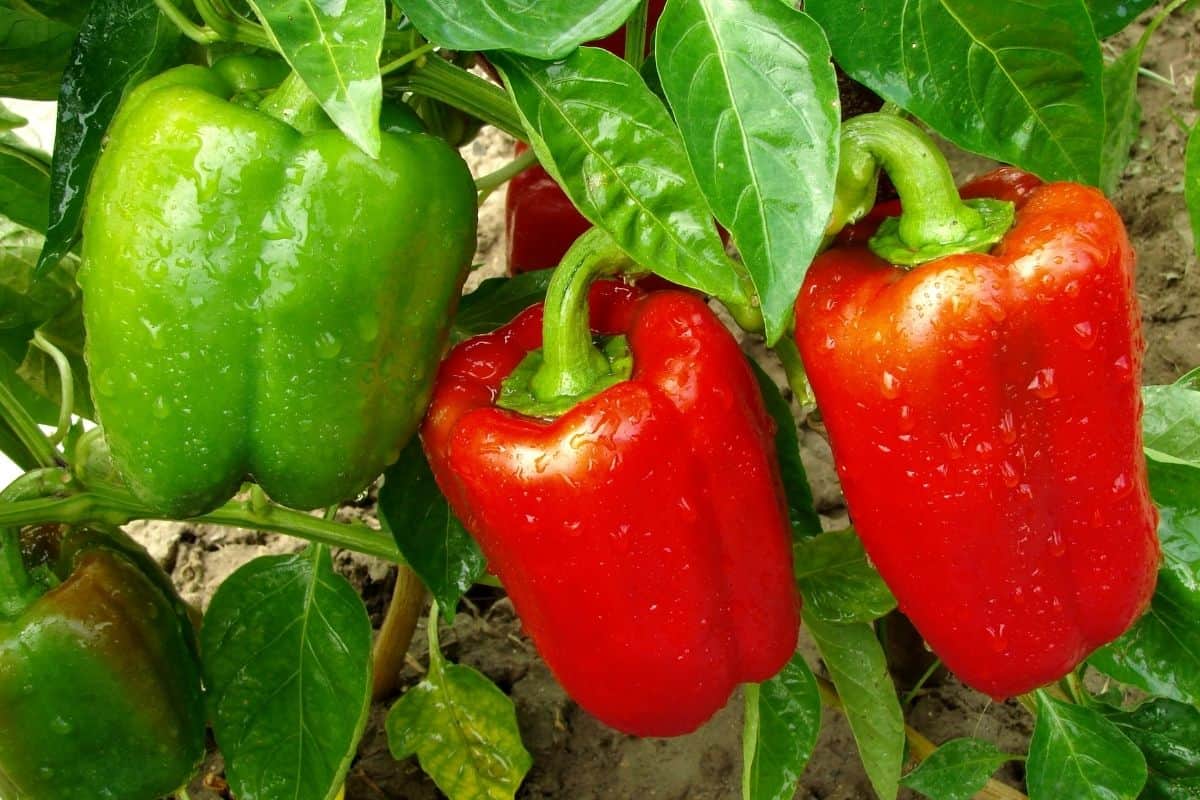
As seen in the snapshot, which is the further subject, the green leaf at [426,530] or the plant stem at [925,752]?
the plant stem at [925,752]

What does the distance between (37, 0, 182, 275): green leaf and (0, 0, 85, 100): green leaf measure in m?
0.14

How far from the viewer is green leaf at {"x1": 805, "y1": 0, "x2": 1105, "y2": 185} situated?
0.90 meters

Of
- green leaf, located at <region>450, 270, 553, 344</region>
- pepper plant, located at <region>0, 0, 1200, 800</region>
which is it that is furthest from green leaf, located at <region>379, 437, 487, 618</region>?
green leaf, located at <region>450, 270, 553, 344</region>

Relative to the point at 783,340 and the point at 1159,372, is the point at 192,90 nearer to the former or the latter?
the point at 783,340

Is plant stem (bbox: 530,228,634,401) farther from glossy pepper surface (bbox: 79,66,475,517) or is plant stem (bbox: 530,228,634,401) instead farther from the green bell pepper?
the green bell pepper

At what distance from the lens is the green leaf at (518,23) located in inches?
34.1

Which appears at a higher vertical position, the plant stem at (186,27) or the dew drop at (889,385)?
the plant stem at (186,27)

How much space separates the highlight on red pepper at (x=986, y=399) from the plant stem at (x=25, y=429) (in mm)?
857

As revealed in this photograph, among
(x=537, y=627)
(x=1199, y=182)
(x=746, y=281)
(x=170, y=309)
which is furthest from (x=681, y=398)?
(x=1199, y=182)

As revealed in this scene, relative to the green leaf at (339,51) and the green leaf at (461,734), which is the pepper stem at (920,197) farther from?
the green leaf at (461,734)

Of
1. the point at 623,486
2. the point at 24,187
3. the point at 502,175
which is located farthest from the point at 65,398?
the point at 623,486

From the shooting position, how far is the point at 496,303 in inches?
51.6

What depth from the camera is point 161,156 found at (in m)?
0.90

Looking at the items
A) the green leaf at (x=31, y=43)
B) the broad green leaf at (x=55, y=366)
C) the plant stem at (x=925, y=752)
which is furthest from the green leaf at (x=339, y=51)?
the plant stem at (x=925, y=752)
